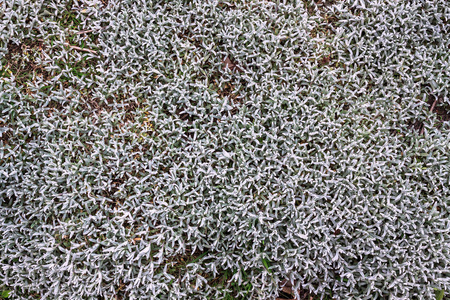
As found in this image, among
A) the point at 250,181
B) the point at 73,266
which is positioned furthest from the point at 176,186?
the point at 73,266

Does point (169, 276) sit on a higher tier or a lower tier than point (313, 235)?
lower

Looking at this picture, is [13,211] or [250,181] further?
[13,211]

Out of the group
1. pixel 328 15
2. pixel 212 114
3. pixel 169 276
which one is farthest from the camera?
pixel 328 15

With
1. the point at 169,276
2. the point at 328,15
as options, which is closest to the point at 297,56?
the point at 328,15

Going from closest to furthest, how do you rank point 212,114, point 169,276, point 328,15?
point 169,276 < point 212,114 < point 328,15

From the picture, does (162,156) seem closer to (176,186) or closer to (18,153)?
(176,186)

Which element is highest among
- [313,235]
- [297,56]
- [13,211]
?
[297,56]
